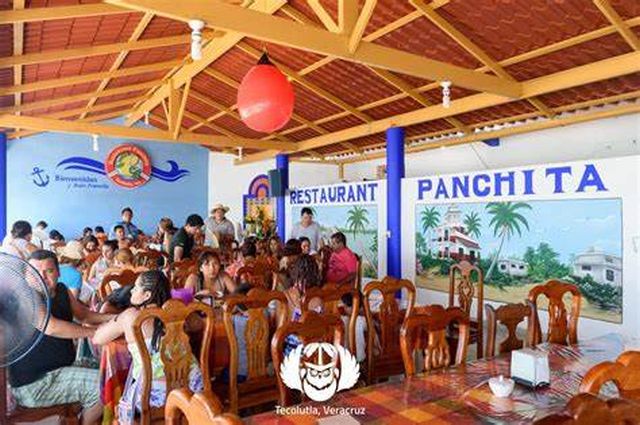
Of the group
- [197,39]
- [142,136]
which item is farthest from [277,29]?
[142,136]

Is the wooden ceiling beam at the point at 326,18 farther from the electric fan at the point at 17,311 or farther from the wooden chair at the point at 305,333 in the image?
the electric fan at the point at 17,311

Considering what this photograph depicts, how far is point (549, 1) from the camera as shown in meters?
3.70

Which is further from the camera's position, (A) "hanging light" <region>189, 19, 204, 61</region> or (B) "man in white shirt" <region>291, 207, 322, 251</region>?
(B) "man in white shirt" <region>291, 207, 322, 251</region>

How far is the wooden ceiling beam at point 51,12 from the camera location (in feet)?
11.9

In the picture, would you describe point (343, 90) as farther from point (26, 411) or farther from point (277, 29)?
point (26, 411)

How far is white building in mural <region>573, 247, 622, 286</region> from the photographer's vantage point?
14.5 feet

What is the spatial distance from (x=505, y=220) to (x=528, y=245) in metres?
0.38

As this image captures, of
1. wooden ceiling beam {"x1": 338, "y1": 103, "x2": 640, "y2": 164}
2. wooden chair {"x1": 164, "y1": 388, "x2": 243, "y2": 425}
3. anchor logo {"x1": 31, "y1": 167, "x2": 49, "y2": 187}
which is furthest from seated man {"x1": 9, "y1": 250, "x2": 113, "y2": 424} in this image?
anchor logo {"x1": 31, "y1": 167, "x2": 49, "y2": 187}

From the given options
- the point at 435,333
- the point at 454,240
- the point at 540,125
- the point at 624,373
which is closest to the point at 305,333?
the point at 435,333

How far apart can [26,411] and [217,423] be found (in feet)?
6.63

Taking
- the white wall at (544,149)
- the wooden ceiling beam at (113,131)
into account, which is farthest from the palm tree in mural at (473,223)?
the wooden ceiling beam at (113,131)

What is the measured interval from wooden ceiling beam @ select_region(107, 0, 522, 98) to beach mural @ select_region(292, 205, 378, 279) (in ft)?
10.9

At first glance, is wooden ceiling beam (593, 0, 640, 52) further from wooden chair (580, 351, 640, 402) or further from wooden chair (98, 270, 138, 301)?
wooden chair (98, 270, 138, 301)

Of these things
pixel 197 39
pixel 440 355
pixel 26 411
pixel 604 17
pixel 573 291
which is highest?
pixel 604 17
